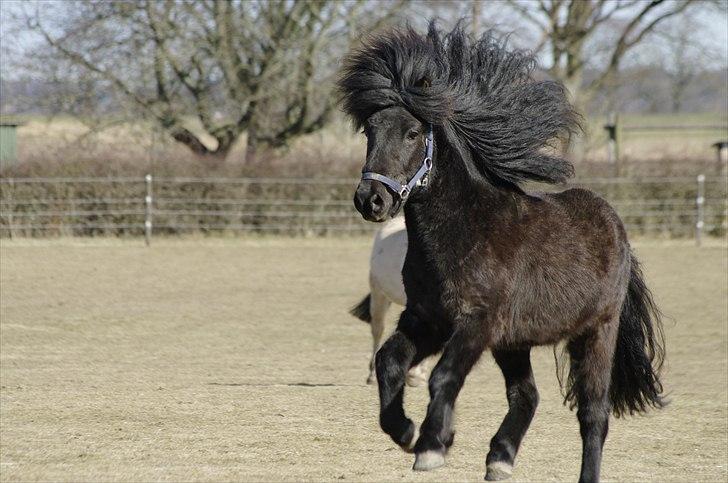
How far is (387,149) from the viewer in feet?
13.4

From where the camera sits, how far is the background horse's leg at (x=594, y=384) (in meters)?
4.77

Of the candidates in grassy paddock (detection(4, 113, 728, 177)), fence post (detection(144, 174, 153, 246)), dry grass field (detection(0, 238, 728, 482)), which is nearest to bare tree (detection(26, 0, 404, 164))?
grassy paddock (detection(4, 113, 728, 177))

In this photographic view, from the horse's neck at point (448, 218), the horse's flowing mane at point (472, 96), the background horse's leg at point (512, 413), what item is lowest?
the background horse's leg at point (512, 413)

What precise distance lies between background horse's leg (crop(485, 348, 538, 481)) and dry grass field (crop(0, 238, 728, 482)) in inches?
15.8

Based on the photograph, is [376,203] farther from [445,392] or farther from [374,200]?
[445,392]

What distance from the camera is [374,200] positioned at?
389 cm

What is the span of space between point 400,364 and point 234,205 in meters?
16.0

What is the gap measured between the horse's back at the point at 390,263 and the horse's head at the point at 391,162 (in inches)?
144

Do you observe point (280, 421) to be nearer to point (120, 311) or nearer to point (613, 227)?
point (613, 227)

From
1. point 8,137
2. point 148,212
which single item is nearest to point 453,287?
point 148,212

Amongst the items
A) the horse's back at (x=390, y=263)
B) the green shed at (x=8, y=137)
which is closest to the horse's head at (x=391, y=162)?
the horse's back at (x=390, y=263)

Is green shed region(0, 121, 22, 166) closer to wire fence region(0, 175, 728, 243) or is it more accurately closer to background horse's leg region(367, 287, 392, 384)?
wire fence region(0, 175, 728, 243)

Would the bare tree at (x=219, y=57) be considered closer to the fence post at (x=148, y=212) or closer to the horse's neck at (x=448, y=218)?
the fence post at (x=148, y=212)

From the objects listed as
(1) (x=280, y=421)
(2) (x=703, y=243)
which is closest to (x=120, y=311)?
(1) (x=280, y=421)
